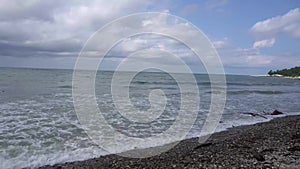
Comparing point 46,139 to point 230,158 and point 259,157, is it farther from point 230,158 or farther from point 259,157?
point 259,157

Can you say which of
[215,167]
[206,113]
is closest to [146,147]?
[215,167]

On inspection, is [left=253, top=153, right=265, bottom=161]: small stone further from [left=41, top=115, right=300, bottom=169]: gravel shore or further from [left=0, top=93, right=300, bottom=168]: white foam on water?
[left=0, top=93, right=300, bottom=168]: white foam on water

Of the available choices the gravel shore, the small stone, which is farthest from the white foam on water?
the small stone

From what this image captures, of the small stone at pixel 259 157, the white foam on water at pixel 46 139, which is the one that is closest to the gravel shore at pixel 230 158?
the small stone at pixel 259 157

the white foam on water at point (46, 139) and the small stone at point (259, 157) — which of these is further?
the white foam on water at point (46, 139)

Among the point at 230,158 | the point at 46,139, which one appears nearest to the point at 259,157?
the point at 230,158

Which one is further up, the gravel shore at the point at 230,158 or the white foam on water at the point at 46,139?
the gravel shore at the point at 230,158

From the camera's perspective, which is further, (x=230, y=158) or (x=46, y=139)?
(x=46, y=139)

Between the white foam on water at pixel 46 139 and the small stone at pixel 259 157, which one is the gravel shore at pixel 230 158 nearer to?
the small stone at pixel 259 157

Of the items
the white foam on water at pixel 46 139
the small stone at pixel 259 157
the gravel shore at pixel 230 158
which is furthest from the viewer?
the white foam on water at pixel 46 139

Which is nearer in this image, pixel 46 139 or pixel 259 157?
pixel 259 157

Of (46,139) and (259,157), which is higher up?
(259,157)

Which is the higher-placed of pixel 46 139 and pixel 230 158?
pixel 230 158

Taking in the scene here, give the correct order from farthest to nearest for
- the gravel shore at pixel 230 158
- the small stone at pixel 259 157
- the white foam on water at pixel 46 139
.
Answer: the white foam on water at pixel 46 139 < the small stone at pixel 259 157 < the gravel shore at pixel 230 158
